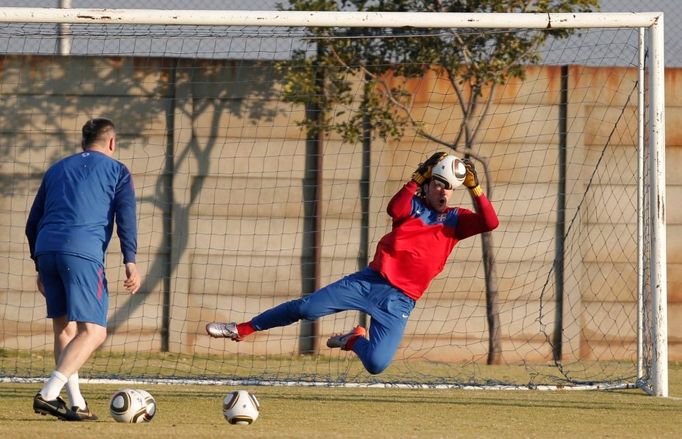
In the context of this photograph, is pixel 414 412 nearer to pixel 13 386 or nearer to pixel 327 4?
pixel 13 386

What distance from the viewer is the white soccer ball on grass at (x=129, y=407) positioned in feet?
19.8

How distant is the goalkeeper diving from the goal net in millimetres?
4345

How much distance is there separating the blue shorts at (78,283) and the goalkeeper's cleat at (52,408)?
0.43 metres

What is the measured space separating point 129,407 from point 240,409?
1.90 ft

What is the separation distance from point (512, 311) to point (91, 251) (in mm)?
6487

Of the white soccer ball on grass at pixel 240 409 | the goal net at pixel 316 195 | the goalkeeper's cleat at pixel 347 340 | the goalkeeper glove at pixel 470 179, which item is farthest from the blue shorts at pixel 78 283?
the goal net at pixel 316 195

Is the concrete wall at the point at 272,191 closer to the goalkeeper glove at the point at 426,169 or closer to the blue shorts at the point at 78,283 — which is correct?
the goalkeeper glove at the point at 426,169

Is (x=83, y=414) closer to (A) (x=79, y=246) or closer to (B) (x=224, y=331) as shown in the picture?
(A) (x=79, y=246)

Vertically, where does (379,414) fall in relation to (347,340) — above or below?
below

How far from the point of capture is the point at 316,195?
1170 centimetres

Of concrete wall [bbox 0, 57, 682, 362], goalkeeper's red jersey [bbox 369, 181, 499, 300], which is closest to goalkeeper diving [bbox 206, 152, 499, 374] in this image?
goalkeeper's red jersey [bbox 369, 181, 499, 300]

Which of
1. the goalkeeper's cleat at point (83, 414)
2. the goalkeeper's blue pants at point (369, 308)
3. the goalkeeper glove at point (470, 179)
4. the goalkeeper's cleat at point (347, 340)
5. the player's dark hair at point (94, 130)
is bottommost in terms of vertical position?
the goalkeeper's cleat at point (83, 414)

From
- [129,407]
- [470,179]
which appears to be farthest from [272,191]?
[129,407]

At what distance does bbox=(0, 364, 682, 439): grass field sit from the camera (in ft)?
19.4
